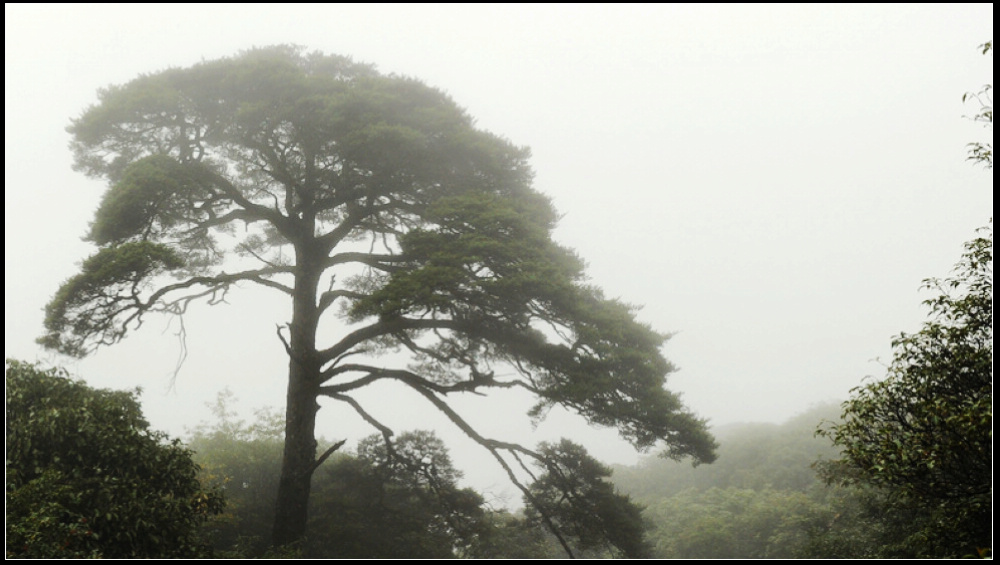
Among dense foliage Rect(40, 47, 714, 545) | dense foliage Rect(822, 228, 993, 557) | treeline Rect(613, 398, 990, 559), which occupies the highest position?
dense foliage Rect(40, 47, 714, 545)

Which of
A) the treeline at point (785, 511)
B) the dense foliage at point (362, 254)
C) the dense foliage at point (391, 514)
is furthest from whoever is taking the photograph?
the dense foliage at point (391, 514)

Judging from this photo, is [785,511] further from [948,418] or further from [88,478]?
[88,478]

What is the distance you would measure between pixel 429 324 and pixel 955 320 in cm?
862

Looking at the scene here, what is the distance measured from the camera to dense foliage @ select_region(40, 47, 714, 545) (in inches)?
363

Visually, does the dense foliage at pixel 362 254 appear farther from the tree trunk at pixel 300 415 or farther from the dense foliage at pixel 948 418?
the dense foliage at pixel 948 418

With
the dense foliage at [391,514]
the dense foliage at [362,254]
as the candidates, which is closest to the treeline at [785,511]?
the dense foliage at [362,254]

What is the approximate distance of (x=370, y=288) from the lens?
46.0 feet

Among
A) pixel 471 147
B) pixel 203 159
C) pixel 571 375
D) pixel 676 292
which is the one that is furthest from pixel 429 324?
pixel 676 292

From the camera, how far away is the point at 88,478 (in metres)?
6.86

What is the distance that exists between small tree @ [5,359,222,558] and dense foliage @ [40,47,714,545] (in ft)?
7.96

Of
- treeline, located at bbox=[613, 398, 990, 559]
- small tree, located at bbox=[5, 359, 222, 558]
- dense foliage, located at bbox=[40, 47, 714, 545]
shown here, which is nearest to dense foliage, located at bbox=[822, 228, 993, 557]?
treeline, located at bbox=[613, 398, 990, 559]

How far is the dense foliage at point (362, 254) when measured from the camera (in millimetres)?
9227

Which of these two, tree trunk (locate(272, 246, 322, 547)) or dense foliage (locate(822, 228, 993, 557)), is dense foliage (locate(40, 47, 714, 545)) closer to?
tree trunk (locate(272, 246, 322, 547))

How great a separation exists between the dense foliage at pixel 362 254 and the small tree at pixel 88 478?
7.96 ft
